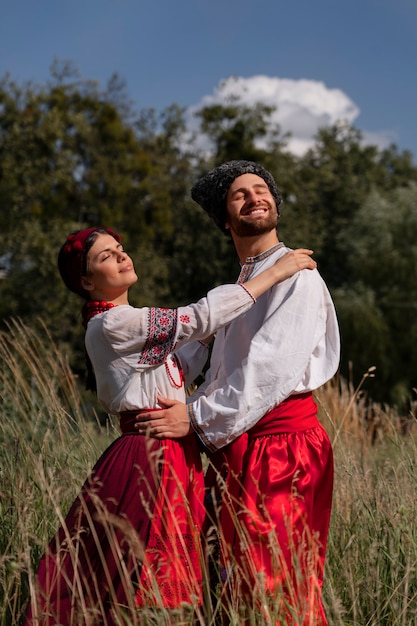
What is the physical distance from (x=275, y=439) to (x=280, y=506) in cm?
22

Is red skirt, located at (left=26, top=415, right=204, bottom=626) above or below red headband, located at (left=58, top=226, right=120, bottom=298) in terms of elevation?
below

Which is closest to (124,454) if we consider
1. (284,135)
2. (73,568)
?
(73,568)

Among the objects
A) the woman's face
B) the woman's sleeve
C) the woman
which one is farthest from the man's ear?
the woman's sleeve

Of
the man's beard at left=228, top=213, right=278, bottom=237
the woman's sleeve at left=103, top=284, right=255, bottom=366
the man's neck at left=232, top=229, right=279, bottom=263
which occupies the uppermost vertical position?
the man's beard at left=228, top=213, right=278, bottom=237

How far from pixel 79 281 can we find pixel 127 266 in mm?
181

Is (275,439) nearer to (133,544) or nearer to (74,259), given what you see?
(133,544)

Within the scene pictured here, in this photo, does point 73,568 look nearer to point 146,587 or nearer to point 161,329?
point 146,587

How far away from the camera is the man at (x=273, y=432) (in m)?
2.58

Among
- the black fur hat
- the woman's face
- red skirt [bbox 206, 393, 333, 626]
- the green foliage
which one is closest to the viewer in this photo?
red skirt [bbox 206, 393, 333, 626]

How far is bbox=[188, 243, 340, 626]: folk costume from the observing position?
2592 millimetres

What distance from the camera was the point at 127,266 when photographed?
2.97m

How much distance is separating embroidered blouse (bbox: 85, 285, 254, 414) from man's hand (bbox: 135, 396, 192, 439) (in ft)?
0.21

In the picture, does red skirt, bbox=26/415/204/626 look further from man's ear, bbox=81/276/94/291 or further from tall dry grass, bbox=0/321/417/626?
man's ear, bbox=81/276/94/291

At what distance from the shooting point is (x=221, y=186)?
3080 mm
